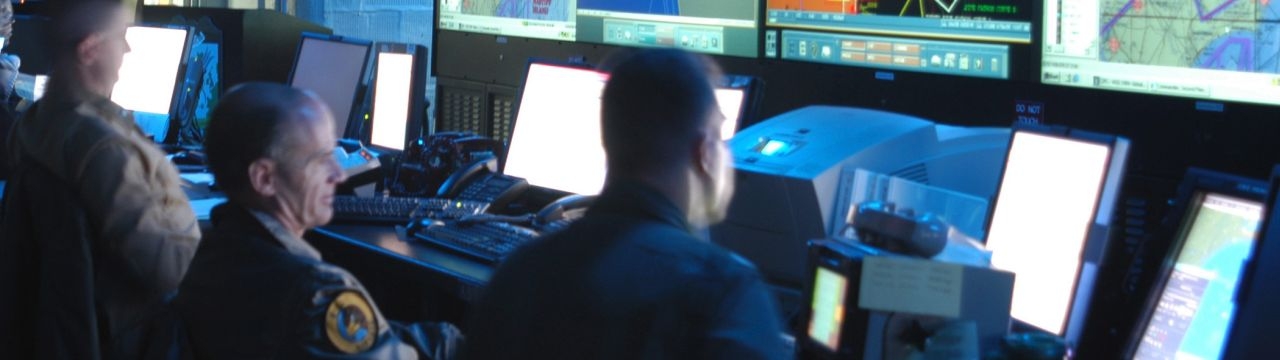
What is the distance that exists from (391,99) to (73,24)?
1206mm

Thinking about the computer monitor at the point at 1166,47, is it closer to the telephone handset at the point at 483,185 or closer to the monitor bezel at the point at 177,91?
the telephone handset at the point at 483,185

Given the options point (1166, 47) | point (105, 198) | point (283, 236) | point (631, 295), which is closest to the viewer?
point (631, 295)

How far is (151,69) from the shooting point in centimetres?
514

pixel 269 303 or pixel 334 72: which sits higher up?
pixel 334 72

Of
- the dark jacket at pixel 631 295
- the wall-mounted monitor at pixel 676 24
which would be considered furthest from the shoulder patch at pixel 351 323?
the wall-mounted monitor at pixel 676 24

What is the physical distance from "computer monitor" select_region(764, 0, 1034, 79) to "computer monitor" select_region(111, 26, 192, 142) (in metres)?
2.44

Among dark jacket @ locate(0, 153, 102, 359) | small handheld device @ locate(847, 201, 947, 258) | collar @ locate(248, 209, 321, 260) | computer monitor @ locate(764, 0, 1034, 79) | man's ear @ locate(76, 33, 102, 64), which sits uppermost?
computer monitor @ locate(764, 0, 1034, 79)

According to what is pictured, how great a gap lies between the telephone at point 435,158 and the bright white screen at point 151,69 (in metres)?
1.51

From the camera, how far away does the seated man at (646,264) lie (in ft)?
4.50

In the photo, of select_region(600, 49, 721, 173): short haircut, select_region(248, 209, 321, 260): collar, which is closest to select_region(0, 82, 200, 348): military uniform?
select_region(248, 209, 321, 260): collar

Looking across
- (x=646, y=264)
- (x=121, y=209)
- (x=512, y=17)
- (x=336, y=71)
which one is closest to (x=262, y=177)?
(x=121, y=209)

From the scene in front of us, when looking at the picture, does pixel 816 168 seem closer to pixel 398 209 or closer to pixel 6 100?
pixel 398 209

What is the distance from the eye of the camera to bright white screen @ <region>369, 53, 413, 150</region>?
13.2 feet

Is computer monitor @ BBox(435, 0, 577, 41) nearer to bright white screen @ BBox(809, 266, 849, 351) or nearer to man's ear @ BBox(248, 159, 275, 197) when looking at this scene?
man's ear @ BBox(248, 159, 275, 197)
